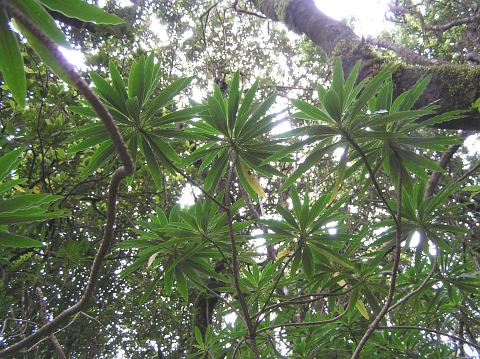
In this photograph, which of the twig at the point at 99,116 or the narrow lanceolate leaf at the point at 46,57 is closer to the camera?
the twig at the point at 99,116

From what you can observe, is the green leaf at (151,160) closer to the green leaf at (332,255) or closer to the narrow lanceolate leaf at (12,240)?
the narrow lanceolate leaf at (12,240)

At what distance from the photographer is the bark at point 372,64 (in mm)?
2092

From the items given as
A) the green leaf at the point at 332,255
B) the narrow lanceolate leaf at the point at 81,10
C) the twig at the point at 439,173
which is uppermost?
the twig at the point at 439,173

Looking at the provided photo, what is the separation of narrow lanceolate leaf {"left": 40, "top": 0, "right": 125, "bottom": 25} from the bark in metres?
1.55

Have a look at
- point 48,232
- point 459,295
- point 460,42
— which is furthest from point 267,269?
point 460,42

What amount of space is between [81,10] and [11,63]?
213 millimetres

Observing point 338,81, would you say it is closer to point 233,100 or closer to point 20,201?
point 233,100

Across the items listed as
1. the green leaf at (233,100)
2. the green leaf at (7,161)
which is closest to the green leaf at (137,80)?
the green leaf at (233,100)

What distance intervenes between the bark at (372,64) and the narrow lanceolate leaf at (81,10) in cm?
155

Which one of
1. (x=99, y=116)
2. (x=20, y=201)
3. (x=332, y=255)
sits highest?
(x=332, y=255)

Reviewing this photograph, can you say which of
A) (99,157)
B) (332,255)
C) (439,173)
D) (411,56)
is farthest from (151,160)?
(411,56)

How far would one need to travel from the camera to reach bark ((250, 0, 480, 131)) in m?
Result: 2.09

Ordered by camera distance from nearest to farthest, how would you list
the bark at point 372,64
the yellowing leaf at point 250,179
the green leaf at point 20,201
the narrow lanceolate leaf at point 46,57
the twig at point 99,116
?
the twig at point 99,116
the narrow lanceolate leaf at point 46,57
the green leaf at point 20,201
the yellowing leaf at point 250,179
the bark at point 372,64

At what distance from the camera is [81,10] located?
913 mm
